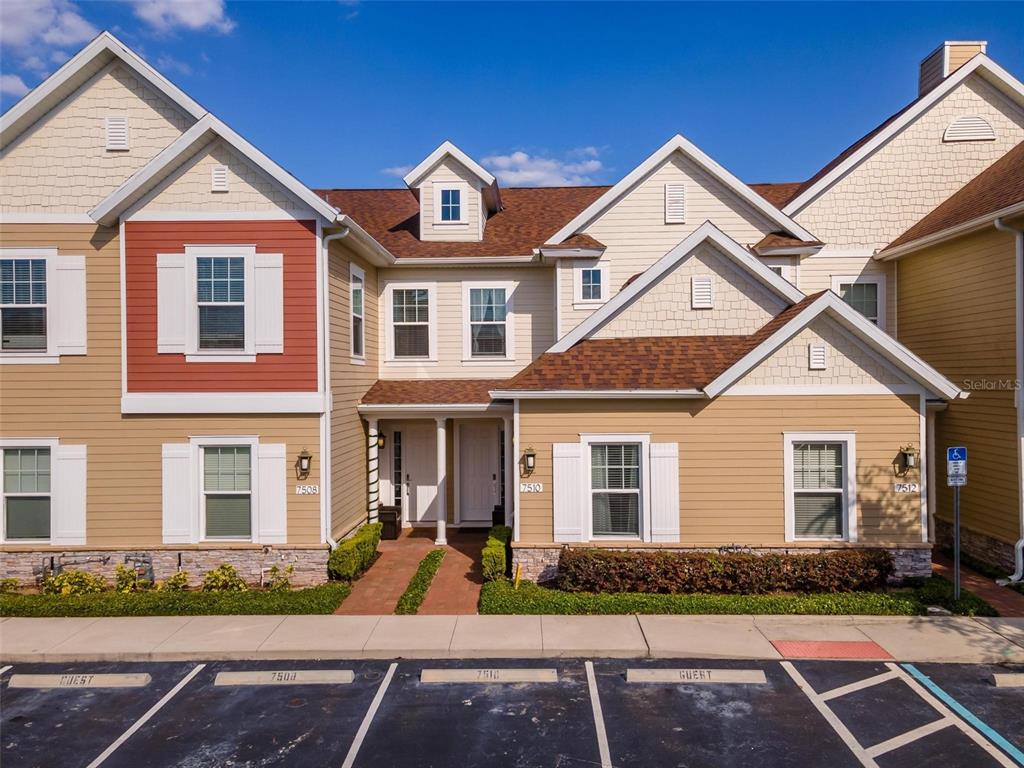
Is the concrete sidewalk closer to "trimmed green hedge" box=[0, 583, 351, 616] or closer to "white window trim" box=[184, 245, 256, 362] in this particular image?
"trimmed green hedge" box=[0, 583, 351, 616]

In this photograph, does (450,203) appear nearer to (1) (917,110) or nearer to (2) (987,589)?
(1) (917,110)

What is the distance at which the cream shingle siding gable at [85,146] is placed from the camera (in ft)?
41.1

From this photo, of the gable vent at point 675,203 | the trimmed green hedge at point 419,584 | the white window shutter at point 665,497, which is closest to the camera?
the trimmed green hedge at point 419,584

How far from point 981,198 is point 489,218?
1203 cm

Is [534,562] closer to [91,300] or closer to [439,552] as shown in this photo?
[439,552]

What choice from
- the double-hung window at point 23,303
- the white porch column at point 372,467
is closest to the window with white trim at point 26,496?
the double-hung window at point 23,303

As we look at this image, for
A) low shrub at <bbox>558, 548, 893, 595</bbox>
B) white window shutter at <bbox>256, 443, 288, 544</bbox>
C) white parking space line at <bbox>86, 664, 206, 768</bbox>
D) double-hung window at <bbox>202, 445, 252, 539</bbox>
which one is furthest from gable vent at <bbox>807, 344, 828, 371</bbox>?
white parking space line at <bbox>86, 664, 206, 768</bbox>

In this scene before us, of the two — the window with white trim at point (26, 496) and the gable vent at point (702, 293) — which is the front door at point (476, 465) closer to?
the gable vent at point (702, 293)

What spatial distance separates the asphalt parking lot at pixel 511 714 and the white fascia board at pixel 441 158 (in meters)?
12.5

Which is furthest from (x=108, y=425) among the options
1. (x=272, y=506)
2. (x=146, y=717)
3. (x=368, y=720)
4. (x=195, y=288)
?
(x=368, y=720)

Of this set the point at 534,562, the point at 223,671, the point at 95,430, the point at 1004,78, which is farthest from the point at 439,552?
the point at 1004,78

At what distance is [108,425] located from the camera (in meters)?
12.4

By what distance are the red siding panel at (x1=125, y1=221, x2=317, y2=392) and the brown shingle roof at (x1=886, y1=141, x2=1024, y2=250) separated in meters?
13.8

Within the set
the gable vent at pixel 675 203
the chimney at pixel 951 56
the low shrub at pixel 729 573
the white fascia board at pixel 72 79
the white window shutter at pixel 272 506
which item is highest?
the chimney at pixel 951 56
